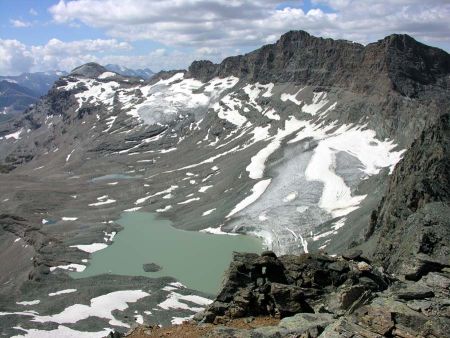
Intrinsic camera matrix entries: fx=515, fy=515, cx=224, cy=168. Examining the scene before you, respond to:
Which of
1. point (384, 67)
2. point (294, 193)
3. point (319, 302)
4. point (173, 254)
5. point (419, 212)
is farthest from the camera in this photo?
point (384, 67)

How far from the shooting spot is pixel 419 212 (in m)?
49.4

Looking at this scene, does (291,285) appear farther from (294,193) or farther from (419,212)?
(294,193)

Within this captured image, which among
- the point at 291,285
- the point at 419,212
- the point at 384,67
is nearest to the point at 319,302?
the point at 291,285

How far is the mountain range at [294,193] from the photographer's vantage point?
94.4 ft

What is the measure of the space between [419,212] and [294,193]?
58404 millimetres

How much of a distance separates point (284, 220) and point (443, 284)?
248 ft

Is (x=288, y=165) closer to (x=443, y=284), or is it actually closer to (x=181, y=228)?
(x=181, y=228)

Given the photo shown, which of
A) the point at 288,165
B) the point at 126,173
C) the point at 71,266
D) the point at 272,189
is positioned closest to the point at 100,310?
the point at 71,266

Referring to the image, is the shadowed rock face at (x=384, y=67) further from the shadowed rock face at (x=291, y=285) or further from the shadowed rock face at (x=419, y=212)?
the shadowed rock face at (x=291, y=285)

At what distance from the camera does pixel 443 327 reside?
1780 cm

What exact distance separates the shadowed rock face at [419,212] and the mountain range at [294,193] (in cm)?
17

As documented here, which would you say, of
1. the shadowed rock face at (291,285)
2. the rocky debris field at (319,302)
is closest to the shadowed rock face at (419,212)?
the shadowed rock face at (291,285)

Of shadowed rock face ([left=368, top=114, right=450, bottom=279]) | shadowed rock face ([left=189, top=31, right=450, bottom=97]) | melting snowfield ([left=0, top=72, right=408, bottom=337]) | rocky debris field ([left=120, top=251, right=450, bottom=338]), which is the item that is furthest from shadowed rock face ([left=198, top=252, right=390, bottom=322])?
shadowed rock face ([left=189, top=31, right=450, bottom=97])

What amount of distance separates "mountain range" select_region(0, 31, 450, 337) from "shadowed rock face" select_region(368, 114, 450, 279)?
0.57ft
